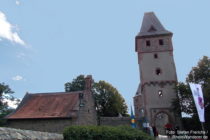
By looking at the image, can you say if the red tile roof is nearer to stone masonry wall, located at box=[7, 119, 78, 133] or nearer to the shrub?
stone masonry wall, located at box=[7, 119, 78, 133]

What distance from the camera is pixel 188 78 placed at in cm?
2791

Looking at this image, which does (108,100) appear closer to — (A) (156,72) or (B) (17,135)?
(A) (156,72)

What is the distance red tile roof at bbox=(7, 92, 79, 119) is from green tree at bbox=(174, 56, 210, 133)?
14173 millimetres

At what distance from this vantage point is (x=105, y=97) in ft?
146

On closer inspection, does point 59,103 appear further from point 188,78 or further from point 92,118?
point 188,78

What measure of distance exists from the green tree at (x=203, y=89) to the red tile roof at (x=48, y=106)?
14.2m

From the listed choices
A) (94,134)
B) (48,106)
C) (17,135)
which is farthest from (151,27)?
(17,135)

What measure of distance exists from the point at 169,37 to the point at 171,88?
8648mm

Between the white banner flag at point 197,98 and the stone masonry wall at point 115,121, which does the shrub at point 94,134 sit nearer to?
the white banner flag at point 197,98

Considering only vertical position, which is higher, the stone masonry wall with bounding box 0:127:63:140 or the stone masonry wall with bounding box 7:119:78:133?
the stone masonry wall with bounding box 0:127:63:140

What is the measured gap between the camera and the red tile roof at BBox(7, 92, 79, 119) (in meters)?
21.9

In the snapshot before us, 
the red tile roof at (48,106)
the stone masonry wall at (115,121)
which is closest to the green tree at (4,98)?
the red tile roof at (48,106)

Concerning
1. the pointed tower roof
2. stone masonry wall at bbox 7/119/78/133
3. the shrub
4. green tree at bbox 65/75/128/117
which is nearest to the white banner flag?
the shrub

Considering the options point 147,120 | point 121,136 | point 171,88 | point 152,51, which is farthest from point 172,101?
point 121,136
